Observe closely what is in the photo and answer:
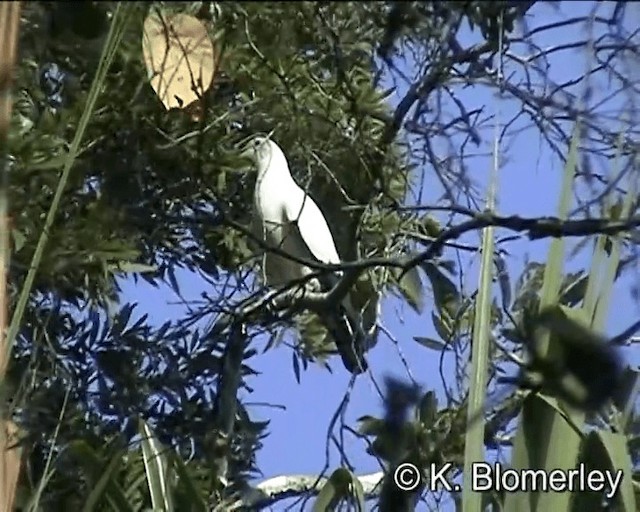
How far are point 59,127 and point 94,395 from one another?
0.32m

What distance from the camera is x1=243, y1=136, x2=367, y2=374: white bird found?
5.87 ft

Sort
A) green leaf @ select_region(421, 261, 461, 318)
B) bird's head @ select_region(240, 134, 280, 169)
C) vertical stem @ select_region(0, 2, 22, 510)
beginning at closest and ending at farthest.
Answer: vertical stem @ select_region(0, 2, 22, 510), bird's head @ select_region(240, 134, 280, 169), green leaf @ select_region(421, 261, 461, 318)

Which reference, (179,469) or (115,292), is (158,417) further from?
(115,292)

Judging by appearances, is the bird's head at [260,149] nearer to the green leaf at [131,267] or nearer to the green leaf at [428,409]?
the green leaf at [131,267]

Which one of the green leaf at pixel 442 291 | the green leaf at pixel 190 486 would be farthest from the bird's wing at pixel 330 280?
the green leaf at pixel 190 486

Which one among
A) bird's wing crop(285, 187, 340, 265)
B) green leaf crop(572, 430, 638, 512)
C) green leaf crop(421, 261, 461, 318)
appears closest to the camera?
green leaf crop(572, 430, 638, 512)

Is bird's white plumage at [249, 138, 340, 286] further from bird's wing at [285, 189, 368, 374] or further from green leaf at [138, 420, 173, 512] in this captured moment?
green leaf at [138, 420, 173, 512]

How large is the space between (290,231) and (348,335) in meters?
0.18

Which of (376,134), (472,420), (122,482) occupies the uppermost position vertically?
(376,134)

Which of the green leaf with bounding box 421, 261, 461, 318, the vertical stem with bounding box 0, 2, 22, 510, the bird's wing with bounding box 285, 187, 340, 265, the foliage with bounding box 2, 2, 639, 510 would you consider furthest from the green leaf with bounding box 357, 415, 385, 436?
the bird's wing with bounding box 285, 187, 340, 265

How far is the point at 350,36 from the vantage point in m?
1.19

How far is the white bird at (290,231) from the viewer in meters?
1.79

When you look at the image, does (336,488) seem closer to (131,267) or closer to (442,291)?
(442,291)

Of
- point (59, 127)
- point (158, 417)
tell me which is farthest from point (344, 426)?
point (59, 127)
